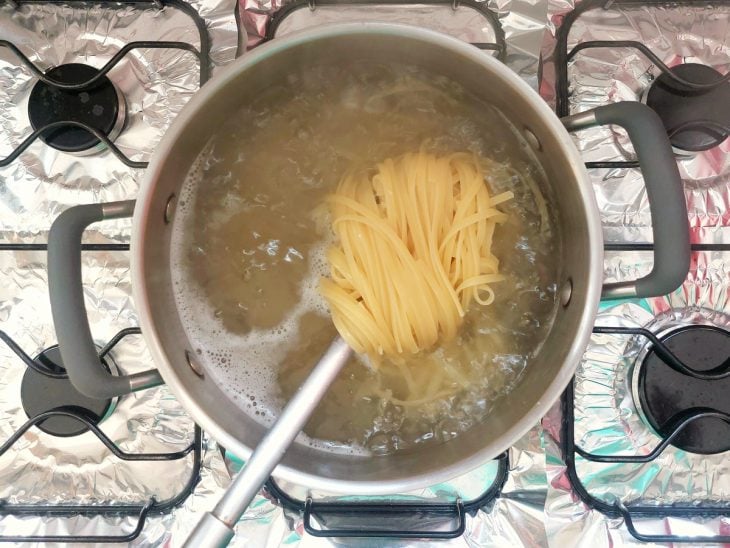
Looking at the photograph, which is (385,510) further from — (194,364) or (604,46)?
(604,46)

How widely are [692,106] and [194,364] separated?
0.79m

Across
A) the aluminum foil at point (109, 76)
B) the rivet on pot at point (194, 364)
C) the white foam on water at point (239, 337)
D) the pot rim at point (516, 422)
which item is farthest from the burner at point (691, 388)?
the aluminum foil at point (109, 76)

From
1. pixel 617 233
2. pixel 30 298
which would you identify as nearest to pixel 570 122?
pixel 617 233

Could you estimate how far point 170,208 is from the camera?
755 millimetres

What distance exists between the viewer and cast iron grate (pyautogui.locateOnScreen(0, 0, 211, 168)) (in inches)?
31.4

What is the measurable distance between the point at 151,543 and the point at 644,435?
73 cm

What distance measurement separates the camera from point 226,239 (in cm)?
77

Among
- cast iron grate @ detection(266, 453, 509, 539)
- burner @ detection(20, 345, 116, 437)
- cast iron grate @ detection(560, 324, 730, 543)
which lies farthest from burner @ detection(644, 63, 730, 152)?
burner @ detection(20, 345, 116, 437)

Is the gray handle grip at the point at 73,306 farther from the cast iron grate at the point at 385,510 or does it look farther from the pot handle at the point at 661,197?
the pot handle at the point at 661,197

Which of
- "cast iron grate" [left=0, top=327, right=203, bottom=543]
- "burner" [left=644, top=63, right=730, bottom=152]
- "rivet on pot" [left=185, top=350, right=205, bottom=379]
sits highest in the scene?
"burner" [left=644, top=63, right=730, bottom=152]

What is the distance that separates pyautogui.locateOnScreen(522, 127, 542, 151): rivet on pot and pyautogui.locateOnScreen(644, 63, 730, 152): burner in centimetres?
22

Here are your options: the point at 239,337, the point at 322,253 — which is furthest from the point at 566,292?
the point at 239,337

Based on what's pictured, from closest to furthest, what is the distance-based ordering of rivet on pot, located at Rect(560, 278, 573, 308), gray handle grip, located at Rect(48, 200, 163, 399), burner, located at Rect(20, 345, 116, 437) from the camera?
gray handle grip, located at Rect(48, 200, 163, 399) → rivet on pot, located at Rect(560, 278, 573, 308) → burner, located at Rect(20, 345, 116, 437)

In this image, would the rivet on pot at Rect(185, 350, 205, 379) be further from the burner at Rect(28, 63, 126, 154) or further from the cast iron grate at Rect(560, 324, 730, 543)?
the cast iron grate at Rect(560, 324, 730, 543)
